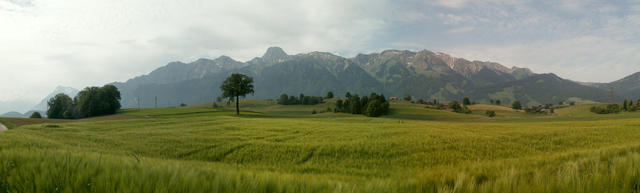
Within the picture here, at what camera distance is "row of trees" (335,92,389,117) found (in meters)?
92.4

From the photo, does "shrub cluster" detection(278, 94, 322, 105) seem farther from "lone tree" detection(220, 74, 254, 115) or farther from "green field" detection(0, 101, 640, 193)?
"green field" detection(0, 101, 640, 193)

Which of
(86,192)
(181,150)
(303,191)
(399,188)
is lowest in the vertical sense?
(181,150)

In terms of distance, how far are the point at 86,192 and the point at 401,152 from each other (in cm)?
735

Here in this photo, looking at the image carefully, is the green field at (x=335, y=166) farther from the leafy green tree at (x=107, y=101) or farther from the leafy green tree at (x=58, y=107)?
the leafy green tree at (x=58, y=107)

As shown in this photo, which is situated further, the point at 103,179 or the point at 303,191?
the point at 303,191

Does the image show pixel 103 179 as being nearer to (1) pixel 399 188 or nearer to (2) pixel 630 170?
(1) pixel 399 188

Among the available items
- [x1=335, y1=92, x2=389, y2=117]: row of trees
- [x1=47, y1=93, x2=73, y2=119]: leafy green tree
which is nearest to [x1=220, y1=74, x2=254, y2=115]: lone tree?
[x1=335, y1=92, x2=389, y2=117]: row of trees

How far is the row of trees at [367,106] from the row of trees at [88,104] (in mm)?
86305

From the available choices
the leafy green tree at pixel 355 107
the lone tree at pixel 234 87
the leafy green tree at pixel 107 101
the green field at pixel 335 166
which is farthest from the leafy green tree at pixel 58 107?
the green field at pixel 335 166

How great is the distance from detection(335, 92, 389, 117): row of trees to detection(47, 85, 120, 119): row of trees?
8630 centimetres

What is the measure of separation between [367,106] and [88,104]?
312 feet

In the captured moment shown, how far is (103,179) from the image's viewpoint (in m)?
1.45

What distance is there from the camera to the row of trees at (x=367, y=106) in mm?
92375

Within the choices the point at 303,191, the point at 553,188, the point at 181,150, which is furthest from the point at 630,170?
the point at 181,150
